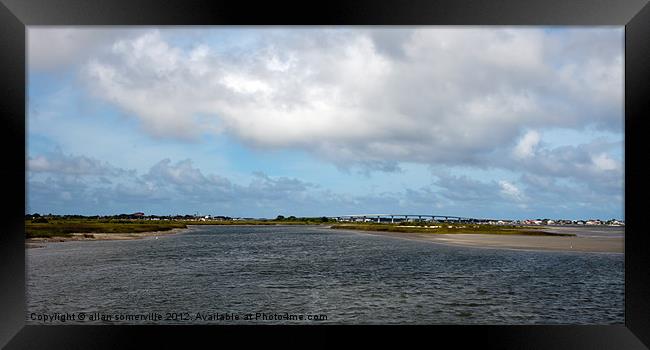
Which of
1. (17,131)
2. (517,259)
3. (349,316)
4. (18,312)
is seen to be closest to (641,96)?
(349,316)

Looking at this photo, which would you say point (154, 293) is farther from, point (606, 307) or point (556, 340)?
point (606, 307)

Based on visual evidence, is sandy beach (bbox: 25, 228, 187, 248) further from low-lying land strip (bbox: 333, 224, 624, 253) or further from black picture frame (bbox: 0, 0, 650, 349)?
black picture frame (bbox: 0, 0, 650, 349)

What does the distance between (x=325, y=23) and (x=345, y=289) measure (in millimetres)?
11746

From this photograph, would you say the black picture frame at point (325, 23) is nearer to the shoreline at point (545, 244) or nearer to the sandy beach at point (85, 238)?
the shoreline at point (545, 244)

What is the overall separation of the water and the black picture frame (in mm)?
4742

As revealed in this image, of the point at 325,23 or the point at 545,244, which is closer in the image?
the point at 325,23

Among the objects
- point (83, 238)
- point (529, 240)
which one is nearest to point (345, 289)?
point (529, 240)

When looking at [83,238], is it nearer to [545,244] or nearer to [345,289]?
[345,289]

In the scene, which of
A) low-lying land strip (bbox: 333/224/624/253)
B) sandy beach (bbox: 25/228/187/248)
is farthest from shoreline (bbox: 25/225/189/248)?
low-lying land strip (bbox: 333/224/624/253)

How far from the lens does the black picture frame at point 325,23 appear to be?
6027 mm

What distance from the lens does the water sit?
40.2 ft

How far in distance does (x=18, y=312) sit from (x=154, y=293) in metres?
10.4

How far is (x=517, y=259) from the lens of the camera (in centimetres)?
2762

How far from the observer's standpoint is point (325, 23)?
253 inches
